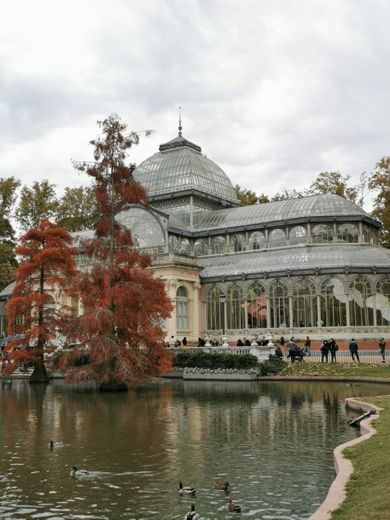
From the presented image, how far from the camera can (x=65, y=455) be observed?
43.1ft

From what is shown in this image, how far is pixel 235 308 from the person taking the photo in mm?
50500

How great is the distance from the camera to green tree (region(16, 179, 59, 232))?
69062 millimetres

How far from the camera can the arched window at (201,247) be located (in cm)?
5697

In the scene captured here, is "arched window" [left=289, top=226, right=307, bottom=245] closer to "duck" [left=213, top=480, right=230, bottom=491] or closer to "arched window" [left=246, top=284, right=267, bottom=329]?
"arched window" [left=246, top=284, right=267, bottom=329]

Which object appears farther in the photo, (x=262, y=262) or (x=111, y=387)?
(x=262, y=262)

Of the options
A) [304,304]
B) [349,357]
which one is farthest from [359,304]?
[349,357]

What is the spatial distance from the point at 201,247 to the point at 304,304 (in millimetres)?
13380

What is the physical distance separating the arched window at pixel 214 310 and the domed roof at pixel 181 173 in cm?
1136

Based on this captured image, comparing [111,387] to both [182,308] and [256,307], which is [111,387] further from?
[182,308]

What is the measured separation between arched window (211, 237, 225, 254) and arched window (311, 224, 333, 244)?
336 inches

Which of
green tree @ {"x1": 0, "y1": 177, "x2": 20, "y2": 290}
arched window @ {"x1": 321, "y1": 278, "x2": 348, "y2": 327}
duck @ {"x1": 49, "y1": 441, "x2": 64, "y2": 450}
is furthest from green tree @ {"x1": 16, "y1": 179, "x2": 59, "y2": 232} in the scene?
duck @ {"x1": 49, "y1": 441, "x2": 64, "y2": 450}

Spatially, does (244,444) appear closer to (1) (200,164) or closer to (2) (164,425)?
(2) (164,425)

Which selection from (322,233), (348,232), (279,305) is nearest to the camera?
(279,305)

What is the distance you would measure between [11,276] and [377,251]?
37.1 metres
